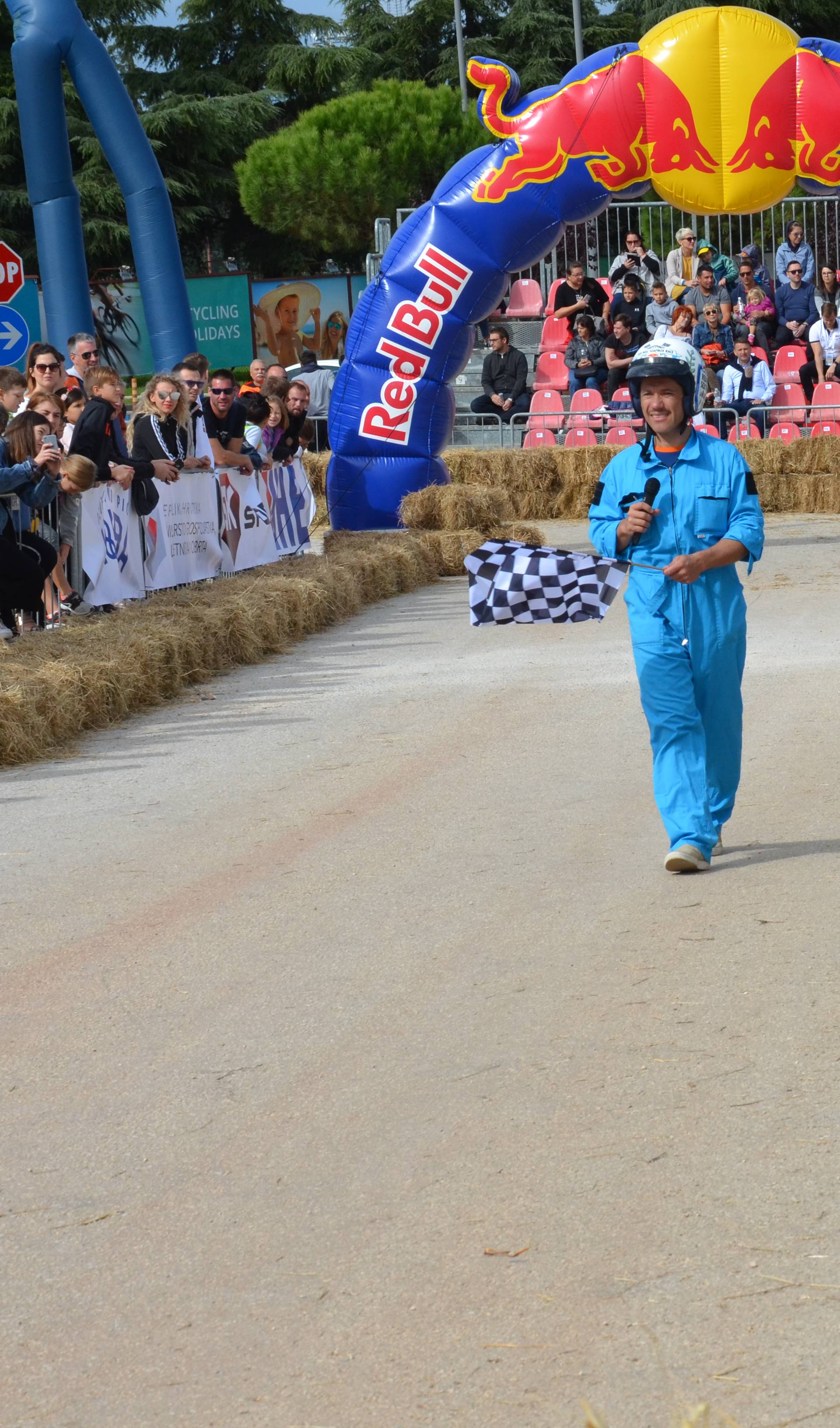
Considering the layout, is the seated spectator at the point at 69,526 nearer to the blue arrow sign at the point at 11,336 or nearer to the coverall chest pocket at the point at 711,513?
the blue arrow sign at the point at 11,336

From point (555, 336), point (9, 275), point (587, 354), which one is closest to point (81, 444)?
point (9, 275)

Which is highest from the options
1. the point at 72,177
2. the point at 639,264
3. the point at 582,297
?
the point at 72,177

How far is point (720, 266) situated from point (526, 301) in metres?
4.63

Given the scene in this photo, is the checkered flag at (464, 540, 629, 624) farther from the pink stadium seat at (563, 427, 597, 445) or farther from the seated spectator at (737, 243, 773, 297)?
the seated spectator at (737, 243, 773, 297)

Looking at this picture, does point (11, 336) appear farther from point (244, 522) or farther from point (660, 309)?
point (660, 309)

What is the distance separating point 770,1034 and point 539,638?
9002mm

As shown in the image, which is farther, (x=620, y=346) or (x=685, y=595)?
(x=620, y=346)

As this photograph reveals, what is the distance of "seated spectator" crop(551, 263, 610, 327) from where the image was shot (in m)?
25.3

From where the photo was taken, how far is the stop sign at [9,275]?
1644 centimetres

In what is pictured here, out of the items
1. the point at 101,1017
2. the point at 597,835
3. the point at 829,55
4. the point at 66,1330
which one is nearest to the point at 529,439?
the point at 829,55

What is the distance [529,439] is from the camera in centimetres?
2509

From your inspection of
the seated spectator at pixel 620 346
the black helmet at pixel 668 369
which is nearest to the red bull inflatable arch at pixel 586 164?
the seated spectator at pixel 620 346

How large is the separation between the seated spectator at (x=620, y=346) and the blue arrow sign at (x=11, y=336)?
31.9 ft

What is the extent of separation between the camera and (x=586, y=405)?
2492 cm
